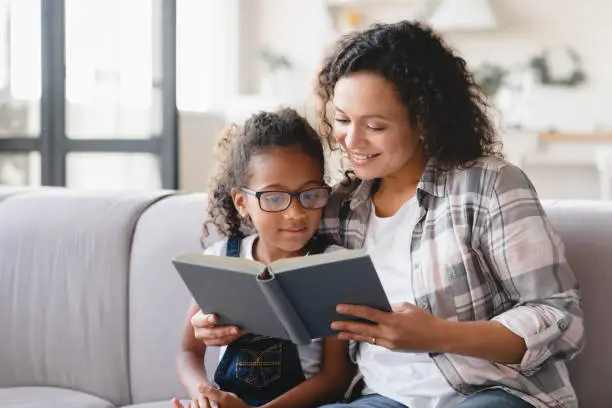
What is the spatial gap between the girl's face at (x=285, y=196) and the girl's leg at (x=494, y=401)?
0.43 m

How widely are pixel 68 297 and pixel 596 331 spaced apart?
1.22 metres

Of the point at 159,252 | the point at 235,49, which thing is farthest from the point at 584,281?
the point at 235,49

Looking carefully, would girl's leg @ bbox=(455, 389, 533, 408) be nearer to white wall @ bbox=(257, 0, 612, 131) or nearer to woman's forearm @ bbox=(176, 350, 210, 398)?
woman's forearm @ bbox=(176, 350, 210, 398)

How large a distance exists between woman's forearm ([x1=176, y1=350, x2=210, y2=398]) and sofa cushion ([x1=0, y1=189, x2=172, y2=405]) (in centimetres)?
42

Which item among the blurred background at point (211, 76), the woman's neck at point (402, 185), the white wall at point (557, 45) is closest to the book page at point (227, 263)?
the woman's neck at point (402, 185)

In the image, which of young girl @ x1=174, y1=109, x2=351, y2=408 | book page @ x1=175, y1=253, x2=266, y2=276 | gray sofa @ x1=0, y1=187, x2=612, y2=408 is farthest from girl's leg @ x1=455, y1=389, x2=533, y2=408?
gray sofa @ x1=0, y1=187, x2=612, y2=408

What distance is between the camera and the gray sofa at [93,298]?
201cm

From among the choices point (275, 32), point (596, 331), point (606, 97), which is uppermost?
point (275, 32)

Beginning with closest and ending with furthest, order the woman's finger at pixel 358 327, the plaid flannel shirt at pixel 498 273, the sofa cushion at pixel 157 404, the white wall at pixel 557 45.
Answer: the woman's finger at pixel 358 327
the plaid flannel shirt at pixel 498 273
the sofa cushion at pixel 157 404
the white wall at pixel 557 45

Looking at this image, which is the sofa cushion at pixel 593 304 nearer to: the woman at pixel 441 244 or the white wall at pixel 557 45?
the woman at pixel 441 244


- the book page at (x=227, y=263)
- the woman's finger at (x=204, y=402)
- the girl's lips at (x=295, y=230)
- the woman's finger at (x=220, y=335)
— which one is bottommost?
the woman's finger at (x=204, y=402)

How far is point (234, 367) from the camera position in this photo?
1630mm

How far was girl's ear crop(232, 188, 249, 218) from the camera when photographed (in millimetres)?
1692

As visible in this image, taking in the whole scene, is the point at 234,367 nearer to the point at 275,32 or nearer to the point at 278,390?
the point at 278,390
